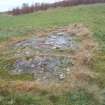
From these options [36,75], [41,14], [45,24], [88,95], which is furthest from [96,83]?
[41,14]

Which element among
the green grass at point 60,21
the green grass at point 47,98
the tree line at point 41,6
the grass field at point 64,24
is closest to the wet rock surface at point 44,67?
the grass field at point 64,24

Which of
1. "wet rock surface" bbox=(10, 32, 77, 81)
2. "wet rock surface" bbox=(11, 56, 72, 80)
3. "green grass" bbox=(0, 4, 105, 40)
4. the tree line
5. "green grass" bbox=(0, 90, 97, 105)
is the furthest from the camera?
the tree line

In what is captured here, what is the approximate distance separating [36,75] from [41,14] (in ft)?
47.2

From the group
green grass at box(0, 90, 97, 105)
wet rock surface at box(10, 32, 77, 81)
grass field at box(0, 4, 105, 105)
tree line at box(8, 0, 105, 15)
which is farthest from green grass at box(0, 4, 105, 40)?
green grass at box(0, 90, 97, 105)

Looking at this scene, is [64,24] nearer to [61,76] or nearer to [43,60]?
[43,60]

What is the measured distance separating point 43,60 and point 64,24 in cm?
753

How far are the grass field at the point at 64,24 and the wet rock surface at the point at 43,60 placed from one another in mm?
515

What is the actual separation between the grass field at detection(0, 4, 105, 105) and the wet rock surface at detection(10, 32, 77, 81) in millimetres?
515

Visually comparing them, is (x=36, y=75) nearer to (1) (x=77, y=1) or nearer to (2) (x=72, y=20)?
(2) (x=72, y=20)

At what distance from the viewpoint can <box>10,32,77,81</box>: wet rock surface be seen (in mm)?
11375

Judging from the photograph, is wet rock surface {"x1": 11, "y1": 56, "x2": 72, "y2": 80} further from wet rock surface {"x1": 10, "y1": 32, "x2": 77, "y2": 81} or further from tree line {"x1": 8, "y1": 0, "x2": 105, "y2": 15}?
tree line {"x1": 8, "y1": 0, "x2": 105, "y2": 15}

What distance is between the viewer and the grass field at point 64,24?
9.54 meters

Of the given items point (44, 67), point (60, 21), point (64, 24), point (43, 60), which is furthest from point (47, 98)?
point (60, 21)

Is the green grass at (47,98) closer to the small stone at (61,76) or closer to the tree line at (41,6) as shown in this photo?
the small stone at (61,76)
